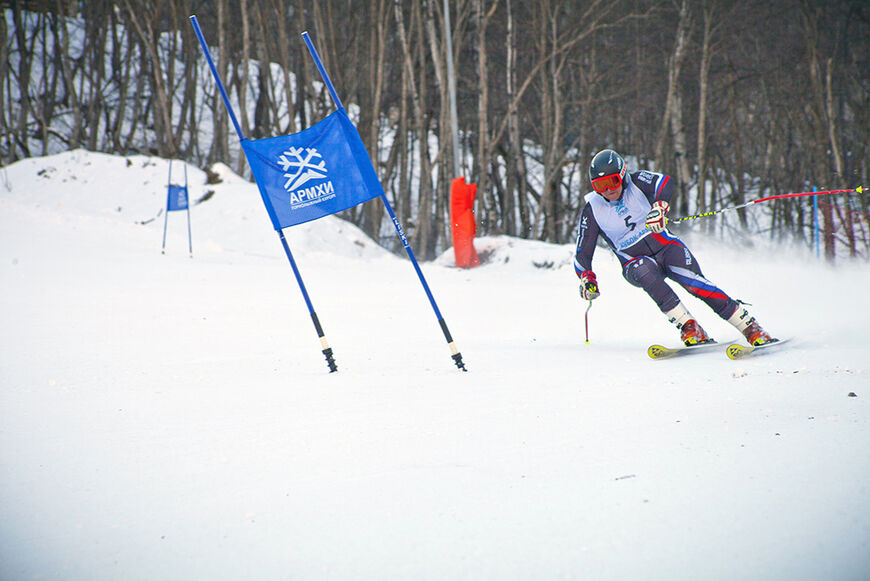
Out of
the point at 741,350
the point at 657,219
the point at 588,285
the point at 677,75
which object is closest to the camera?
Answer: the point at 741,350

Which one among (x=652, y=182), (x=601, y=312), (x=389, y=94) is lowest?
(x=601, y=312)

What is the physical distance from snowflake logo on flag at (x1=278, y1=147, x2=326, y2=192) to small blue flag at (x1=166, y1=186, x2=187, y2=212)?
9488mm

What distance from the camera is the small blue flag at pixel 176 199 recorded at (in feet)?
44.1

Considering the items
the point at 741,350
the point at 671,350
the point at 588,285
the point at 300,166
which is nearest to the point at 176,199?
the point at 300,166

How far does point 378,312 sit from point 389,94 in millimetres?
17435

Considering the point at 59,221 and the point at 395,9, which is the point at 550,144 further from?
the point at 59,221

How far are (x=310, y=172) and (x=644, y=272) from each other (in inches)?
99.4

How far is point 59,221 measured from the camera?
14945mm

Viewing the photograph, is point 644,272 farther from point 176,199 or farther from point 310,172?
point 176,199

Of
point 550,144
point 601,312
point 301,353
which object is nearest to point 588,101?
point 550,144

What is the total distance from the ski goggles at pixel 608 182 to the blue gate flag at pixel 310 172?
5.42 feet

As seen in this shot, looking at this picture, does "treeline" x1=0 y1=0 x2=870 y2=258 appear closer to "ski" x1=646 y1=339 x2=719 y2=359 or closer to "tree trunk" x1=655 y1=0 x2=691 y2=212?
"tree trunk" x1=655 y1=0 x2=691 y2=212

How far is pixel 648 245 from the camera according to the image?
5.36 metres

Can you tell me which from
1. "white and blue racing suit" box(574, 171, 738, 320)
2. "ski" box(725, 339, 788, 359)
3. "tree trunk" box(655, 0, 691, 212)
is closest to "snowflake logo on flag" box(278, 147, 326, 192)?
"white and blue racing suit" box(574, 171, 738, 320)
